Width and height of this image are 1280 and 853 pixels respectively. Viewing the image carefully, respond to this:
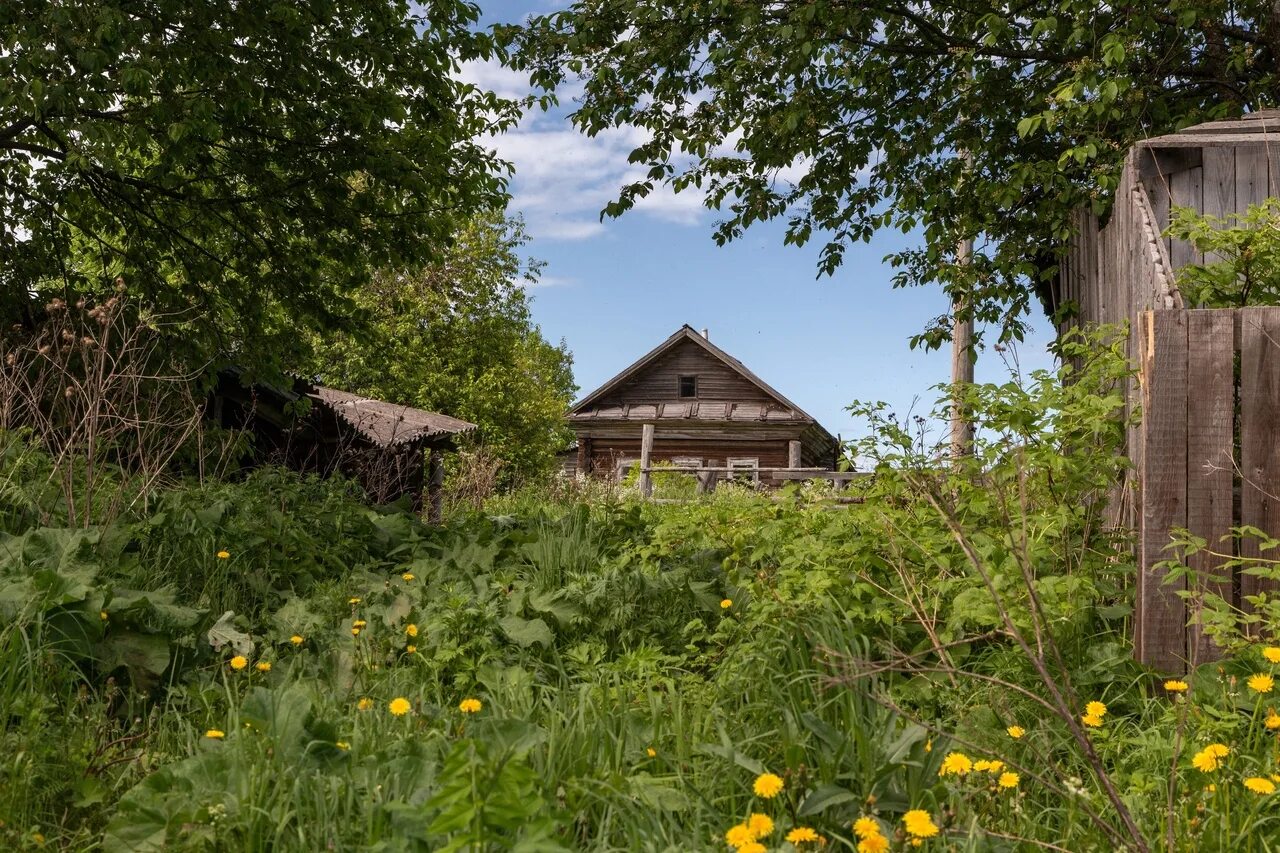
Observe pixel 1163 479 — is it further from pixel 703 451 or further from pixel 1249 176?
pixel 703 451

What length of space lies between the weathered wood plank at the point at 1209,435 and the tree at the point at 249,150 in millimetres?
7777

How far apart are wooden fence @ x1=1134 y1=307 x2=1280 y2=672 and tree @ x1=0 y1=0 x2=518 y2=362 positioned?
7741 millimetres

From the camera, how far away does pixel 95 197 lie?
1155 cm

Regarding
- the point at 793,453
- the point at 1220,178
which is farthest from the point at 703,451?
the point at 1220,178

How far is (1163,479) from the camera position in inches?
153

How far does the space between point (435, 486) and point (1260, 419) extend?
64.3 ft

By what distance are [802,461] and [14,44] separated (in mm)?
26222

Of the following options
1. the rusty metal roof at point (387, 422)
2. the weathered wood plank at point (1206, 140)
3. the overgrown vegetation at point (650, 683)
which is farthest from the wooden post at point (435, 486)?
the weathered wood plank at point (1206, 140)

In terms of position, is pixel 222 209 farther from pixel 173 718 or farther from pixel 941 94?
pixel 173 718

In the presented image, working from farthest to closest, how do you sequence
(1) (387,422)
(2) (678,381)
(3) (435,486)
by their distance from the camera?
(2) (678,381), (3) (435,486), (1) (387,422)

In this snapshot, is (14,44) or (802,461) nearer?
(14,44)

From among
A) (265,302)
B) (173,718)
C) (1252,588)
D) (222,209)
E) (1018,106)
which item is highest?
(1018,106)

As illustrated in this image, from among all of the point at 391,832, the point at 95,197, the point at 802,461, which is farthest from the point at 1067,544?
the point at 802,461

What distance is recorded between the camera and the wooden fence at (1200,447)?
385 cm
